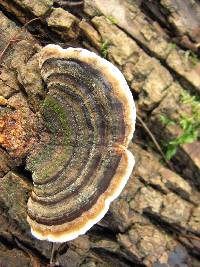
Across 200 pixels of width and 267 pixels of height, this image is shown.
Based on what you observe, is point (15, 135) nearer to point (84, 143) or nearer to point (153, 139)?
point (84, 143)

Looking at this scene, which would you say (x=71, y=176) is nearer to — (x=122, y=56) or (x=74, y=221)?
(x=74, y=221)

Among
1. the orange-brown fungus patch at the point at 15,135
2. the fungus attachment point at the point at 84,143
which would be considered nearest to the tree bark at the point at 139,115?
the orange-brown fungus patch at the point at 15,135

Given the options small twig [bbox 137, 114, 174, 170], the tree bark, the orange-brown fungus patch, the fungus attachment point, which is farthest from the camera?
small twig [bbox 137, 114, 174, 170]

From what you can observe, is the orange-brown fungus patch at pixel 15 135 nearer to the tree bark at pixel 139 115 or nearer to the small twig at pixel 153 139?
the tree bark at pixel 139 115

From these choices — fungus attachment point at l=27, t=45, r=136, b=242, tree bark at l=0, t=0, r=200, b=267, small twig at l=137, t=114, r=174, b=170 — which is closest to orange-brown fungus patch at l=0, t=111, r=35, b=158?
tree bark at l=0, t=0, r=200, b=267

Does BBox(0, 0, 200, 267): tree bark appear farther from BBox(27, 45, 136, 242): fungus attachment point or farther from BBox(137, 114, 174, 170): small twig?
BBox(27, 45, 136, 242): fungus attachment point

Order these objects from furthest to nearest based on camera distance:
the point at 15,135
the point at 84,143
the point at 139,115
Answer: the point at 139,115 → the point at 15,135 → the point at 84,143

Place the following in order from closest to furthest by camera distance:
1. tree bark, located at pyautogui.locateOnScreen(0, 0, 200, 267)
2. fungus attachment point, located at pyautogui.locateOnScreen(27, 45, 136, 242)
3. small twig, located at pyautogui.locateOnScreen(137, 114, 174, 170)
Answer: fungus attachment point, located at pyautogui.locateOnScreen(27, 45, 136, 242) → tree bark, located at pyautogui.locateOnScreen(0, 0, 200, 267) → small twig, located at pyautogui.locateOnScreen(137, 114, 174, 170)

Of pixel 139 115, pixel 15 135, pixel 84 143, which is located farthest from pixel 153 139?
pixel 15 135
